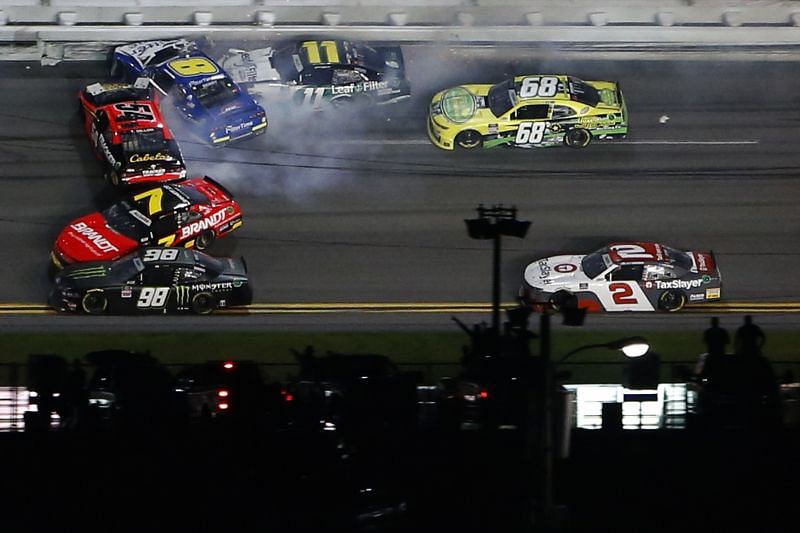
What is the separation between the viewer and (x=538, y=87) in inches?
862

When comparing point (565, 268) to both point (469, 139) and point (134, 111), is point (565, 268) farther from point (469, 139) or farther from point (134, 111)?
point (134, 111)

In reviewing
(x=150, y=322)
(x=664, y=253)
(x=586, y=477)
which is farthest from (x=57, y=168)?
(x=586, y=477)

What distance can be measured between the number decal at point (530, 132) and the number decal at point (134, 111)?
6.18m

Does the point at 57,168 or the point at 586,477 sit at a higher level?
the point at 57,168

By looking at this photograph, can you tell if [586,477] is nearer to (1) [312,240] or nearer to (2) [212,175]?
(1) [312,240]

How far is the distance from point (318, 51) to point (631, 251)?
6856 mm

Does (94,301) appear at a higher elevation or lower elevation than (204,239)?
lower

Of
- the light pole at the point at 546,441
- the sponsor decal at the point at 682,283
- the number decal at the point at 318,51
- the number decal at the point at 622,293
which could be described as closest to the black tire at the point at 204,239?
the number decal at the point at 318,51

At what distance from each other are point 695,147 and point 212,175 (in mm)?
8381

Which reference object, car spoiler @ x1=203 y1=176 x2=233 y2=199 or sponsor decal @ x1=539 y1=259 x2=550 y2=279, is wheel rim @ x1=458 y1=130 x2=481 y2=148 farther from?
car spoiler @ x1=203 y1=176 x2=233 y2=199

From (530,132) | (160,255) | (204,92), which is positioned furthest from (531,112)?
(160,255)

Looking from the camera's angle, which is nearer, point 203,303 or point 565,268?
point 203,303

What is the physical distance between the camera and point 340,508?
12312mm

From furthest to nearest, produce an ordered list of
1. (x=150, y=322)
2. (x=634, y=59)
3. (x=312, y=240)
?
(x=634, y=59) < (x=312, y=240) < (x=150, y=322)
